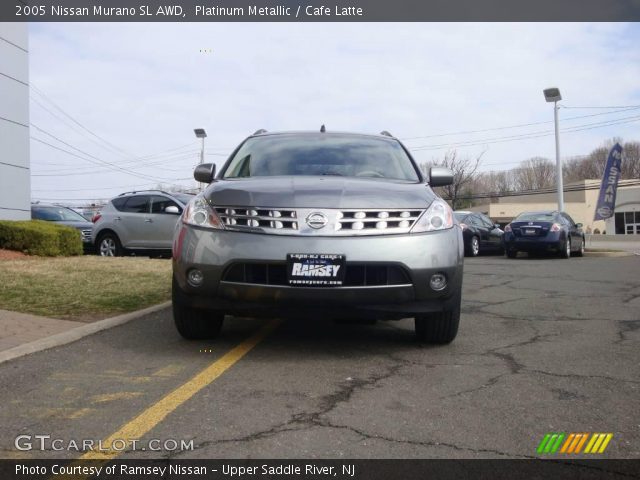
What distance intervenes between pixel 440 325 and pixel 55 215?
47.7ft

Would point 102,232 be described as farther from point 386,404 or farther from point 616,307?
point 386,404

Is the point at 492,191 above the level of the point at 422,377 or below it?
above

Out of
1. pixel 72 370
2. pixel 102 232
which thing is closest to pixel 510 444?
pixel 72 370

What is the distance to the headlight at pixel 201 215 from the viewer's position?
4.45 metres

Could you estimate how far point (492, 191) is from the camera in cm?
8169

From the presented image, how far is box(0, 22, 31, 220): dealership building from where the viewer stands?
45.6 feet

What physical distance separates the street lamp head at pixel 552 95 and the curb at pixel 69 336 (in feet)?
80.0

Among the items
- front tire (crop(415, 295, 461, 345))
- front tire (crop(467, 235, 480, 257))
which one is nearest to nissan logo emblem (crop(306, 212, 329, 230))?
front tire (crop(415, 295, 461, 345))

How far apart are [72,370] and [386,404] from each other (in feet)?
7.12

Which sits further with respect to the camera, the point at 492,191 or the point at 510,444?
the point at 492,191

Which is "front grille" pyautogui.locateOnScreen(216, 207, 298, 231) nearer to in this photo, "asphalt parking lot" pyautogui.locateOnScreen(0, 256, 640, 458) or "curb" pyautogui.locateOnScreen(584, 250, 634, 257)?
"asphalt parking lot" pyautogui.locateOnScreen(0, 256, 640, 458)

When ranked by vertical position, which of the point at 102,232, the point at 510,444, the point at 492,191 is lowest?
the point at 510,444

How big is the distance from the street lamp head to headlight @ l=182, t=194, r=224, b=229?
25.3 meters

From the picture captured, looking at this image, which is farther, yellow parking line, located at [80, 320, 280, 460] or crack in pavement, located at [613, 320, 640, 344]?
crack in pavement, located at [613, 320, 640, 344]
